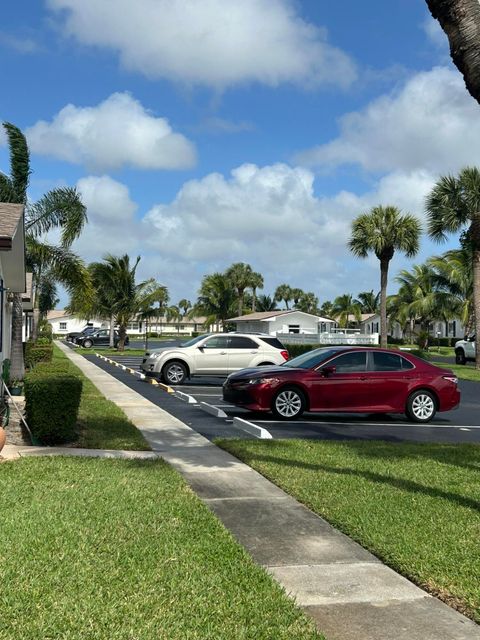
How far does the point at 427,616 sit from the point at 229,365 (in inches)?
669

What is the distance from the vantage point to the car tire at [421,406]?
42.5 feet

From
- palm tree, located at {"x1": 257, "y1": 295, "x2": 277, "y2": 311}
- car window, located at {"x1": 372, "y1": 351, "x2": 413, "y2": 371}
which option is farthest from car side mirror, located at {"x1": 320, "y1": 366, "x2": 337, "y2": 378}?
palm tree, located at {"x1": 257, "y1": 295, "x2": 277, "y2": 311}

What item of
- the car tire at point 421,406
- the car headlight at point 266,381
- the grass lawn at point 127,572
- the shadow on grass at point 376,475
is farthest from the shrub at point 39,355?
the grass lawn at point 127,572

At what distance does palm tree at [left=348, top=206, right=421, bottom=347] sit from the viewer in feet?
118

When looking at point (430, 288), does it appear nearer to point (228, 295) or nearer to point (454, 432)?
point (228, 295)

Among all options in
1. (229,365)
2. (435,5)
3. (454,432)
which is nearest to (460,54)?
(435,5)

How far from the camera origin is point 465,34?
5496mm

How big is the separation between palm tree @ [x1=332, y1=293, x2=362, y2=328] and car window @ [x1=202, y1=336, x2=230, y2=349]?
184ft

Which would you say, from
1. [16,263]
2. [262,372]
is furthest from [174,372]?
[262,372]

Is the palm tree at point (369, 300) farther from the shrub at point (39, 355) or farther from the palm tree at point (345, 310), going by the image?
the shrub at point (39, 355)

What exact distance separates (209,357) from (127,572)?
54.3 feet

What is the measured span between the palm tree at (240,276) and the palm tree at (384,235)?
40.7 metres

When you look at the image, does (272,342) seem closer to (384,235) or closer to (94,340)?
(384,235)

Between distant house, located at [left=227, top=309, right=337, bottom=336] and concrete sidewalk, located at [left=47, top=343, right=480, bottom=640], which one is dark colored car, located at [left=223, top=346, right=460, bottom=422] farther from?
distant house, located at [left=227, top=309, right=337, bottom=336]
